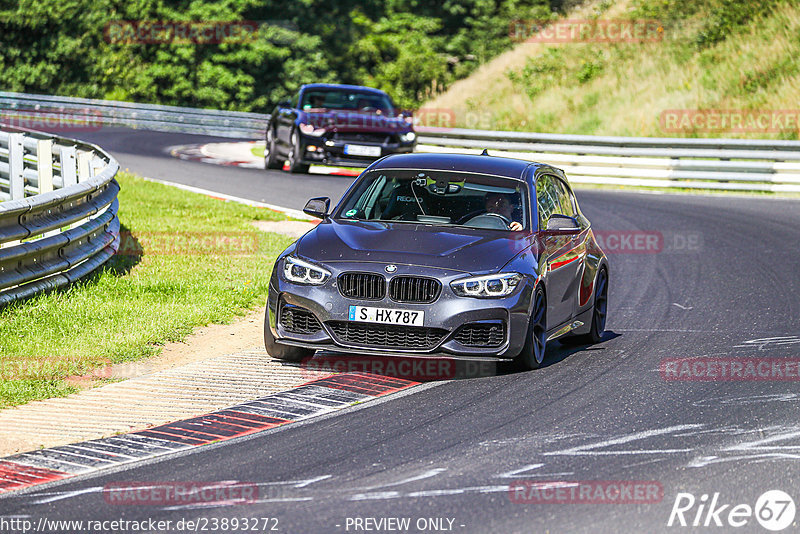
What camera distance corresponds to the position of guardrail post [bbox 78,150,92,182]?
15.8 metres

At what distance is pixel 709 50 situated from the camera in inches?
1433

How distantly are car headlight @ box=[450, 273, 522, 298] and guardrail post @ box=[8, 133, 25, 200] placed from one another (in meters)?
10.3

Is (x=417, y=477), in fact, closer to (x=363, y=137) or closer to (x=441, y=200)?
(x=441, y=200)

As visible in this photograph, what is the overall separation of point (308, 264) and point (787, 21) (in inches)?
1187

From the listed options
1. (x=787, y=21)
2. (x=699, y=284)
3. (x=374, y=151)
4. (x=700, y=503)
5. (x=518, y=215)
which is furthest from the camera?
(x=787, y=21)

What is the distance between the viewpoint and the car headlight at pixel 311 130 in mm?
23906

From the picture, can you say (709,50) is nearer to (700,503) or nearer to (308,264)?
(308,264)

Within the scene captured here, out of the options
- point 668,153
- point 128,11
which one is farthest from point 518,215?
point 128,11

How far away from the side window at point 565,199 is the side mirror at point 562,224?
0.94 meters

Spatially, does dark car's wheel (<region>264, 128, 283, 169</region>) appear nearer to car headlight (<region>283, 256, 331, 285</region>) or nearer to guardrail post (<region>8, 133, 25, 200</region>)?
guardrail post (<region>8, 133, 25, 200</region>)

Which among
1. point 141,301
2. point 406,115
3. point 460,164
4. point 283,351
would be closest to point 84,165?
point 141,301

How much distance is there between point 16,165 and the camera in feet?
56.5

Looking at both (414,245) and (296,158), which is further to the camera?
(296,158)

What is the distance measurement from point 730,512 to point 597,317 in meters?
4.88
